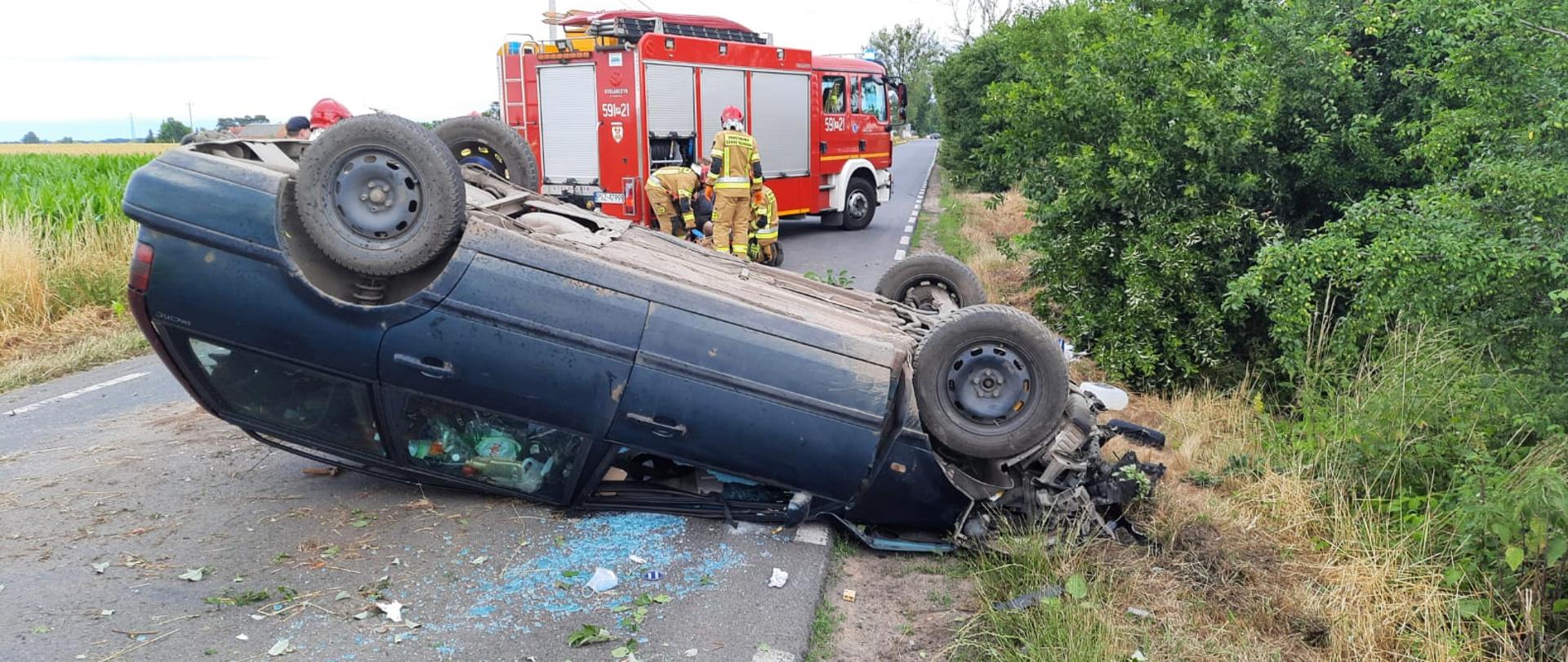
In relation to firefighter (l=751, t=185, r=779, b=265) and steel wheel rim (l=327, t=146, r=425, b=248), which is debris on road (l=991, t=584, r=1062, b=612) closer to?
steel wheel rim (l=327, t=146, r=425, b=248)

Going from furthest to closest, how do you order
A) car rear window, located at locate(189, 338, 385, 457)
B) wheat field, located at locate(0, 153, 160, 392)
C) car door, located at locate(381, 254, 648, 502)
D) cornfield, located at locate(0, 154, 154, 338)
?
1. cornfield, located at locate(0, 154, 154, 338)
2. wheat field, located at locate(0, 153, 160, 392)
3. car rear window, located at locate(189, 338, 385, 457)
4. car door, located at locate(381, 254, 648, 502)

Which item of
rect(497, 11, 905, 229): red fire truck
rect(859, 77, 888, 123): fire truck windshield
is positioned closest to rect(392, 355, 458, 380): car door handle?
rect(497, 11, 905, 229): red fire truck

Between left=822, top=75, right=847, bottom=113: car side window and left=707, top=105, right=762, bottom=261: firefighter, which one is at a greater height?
left=822, top=75, right=847, bottom=113: car side window

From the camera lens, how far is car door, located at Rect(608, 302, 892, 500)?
4086 mm

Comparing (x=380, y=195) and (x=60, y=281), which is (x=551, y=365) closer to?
(x=380, y=195)

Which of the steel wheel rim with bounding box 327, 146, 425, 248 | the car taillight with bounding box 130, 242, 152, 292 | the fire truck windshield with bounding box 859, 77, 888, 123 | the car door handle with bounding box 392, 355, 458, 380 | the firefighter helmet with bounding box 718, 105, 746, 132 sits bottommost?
the car door handle with bounding box 392, 355, 458, 380

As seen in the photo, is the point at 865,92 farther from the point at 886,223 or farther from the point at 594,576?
the point at 594,576

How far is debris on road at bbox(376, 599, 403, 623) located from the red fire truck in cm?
982

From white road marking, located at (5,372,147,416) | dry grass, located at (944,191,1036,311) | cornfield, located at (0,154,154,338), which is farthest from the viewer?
dry grass, located at (944,191,1036,311)

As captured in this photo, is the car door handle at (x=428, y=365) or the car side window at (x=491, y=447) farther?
the car side window at (x=491, y=447)

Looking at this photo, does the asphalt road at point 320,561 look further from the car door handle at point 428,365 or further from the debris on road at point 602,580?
the car door handle at point 428,365

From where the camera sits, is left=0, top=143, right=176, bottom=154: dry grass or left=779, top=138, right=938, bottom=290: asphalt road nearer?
left=779, top=138, right=938, bottom=290: asphalt road

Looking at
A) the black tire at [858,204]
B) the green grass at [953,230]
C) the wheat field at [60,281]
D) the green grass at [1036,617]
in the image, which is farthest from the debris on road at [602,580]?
the black tire at [858,204]

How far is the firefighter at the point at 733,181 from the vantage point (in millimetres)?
10602
